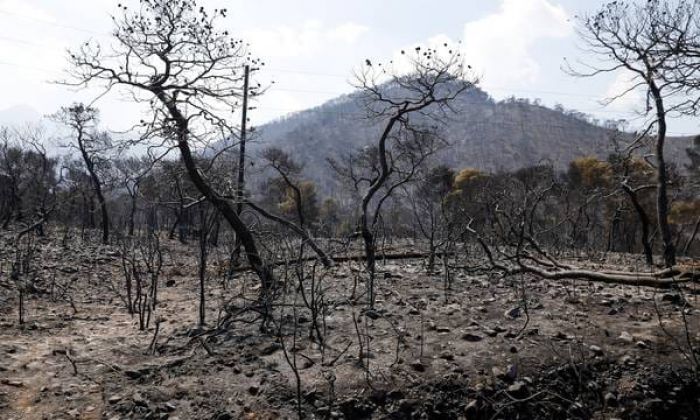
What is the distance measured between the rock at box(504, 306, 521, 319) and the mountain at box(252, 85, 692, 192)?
3353 inches

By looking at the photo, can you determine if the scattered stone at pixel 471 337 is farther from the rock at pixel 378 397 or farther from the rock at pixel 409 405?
the rock at pixel 378 397

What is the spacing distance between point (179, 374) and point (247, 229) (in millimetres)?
3165

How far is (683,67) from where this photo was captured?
759cm

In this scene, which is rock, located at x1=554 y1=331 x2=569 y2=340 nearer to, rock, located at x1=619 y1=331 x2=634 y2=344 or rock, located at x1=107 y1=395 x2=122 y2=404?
rock, located at x1=619 y1=331 x2=634 y2=344

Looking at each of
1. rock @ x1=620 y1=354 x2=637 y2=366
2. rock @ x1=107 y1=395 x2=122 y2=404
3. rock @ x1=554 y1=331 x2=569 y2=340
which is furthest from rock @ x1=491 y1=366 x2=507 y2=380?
rock @ x1=107 y1=395 x2=122 y2=404

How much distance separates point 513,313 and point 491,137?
126490mm

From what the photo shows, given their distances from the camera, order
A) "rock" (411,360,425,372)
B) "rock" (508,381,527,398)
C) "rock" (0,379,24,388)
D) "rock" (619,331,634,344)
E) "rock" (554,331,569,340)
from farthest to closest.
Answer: "rock" (554,331,569,340) → "rock" (619,331,634,344) → "rock" (411,360,425,372) → "rock" (0,379,24,388) → "rock" (508,381,527,398)

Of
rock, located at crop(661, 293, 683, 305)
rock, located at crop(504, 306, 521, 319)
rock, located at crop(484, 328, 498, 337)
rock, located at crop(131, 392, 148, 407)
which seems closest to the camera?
rock, located at crop(131, 392, 148, 407)

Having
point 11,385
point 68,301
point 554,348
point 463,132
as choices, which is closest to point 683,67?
point 554,348

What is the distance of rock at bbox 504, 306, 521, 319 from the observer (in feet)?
20.5

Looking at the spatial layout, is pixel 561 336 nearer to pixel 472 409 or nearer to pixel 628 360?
pixel 628 360

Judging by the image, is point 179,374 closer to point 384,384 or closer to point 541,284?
point 384,384

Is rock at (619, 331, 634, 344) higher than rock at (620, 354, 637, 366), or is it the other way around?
rock at (619, 331, 634, 344)

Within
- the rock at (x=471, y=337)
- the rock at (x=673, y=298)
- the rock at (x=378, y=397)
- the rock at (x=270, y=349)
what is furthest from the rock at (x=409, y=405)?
the rock at (x=673, y=298)
